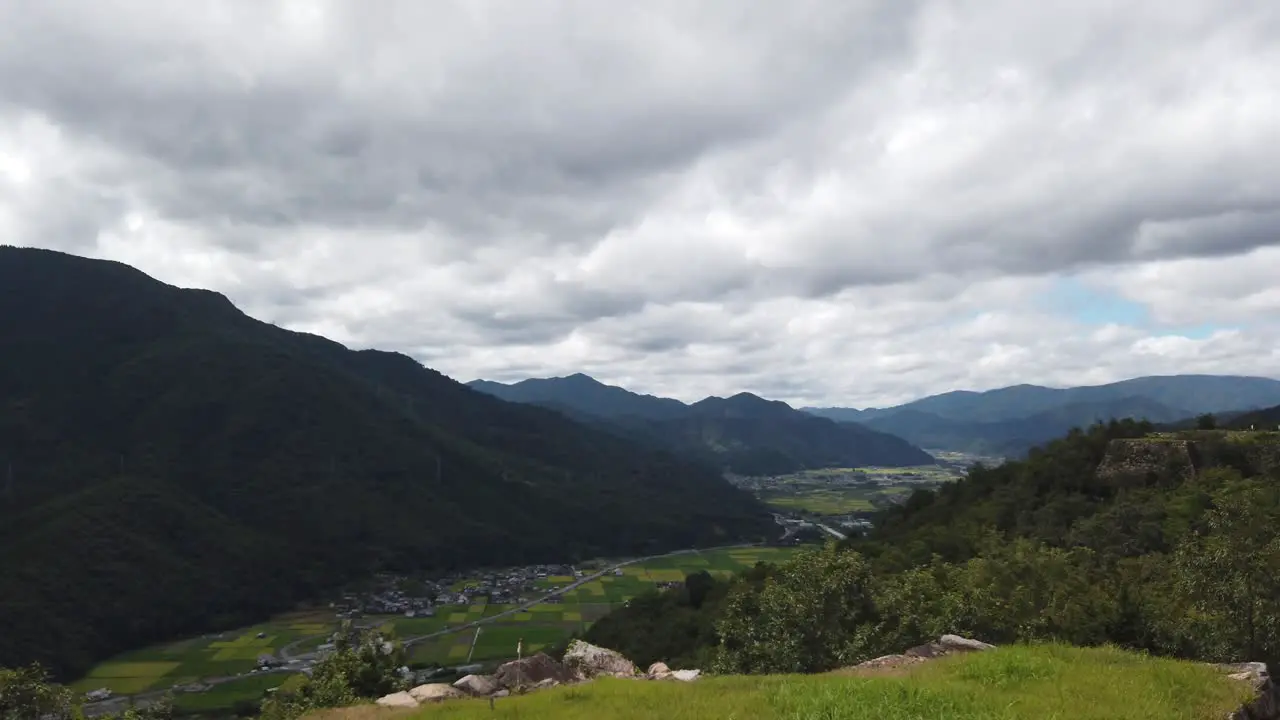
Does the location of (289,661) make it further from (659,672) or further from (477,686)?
(659,672)

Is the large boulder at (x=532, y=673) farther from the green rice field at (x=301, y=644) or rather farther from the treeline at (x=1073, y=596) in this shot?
the green rice field at (x=301, y=644)

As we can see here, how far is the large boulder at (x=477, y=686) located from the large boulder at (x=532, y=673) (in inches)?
21.6

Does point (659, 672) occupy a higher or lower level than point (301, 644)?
higher

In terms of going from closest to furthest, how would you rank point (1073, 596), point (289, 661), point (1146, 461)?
point (1073, 596), point (1146, 461), point (289, 661)

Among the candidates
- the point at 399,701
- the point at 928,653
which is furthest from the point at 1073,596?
the point at 399,701

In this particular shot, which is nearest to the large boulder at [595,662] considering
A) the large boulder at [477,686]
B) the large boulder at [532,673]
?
the large boulder at [532,673]

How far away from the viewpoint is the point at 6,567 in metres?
120

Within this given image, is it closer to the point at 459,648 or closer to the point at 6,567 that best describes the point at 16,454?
the point at 6,567

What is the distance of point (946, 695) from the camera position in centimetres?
1502

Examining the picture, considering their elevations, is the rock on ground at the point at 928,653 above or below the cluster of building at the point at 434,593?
above

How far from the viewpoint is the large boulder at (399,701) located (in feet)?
62.0

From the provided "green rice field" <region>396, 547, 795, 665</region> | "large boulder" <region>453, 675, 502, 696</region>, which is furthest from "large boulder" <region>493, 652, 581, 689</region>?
"green rice field" <region>396, 547, 795, 665</region>

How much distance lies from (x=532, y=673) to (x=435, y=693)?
151 inches

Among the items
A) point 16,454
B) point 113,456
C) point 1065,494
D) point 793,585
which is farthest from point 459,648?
point 16,454
